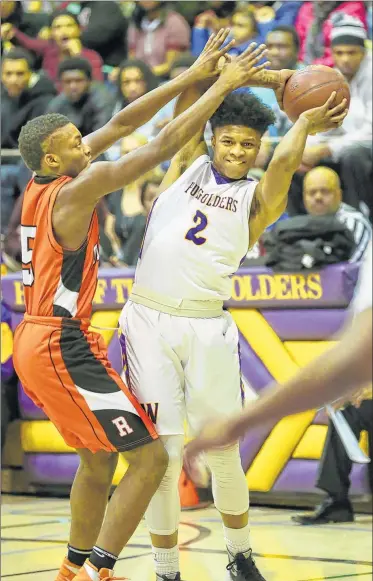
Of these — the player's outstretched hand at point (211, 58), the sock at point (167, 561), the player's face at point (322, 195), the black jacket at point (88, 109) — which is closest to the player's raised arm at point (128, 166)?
the player's outstretched hand at point (211, 58)

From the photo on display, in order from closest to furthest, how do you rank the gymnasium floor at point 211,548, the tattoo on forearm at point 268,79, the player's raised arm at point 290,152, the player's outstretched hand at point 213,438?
the player's outstretched hand at point 213,438
the player's raised arm at point 290,152
the tattoo on forearm at point 268,79
the gymnasium floor at point 211,548

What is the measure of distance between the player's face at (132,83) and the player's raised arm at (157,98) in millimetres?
4209

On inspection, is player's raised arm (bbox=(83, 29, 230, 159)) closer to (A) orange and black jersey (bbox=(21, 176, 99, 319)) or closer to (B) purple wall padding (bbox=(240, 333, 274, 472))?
(A) orange and black jersey (bbox=(21, 176, 99, 319))

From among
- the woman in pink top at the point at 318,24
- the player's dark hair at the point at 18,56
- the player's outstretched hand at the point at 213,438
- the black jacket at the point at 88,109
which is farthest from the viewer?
the player's dark hair at the point at 18,56

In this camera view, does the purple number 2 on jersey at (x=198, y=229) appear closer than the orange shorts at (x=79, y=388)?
No

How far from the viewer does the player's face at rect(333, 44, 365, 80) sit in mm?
8453

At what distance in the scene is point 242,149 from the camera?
496 cm

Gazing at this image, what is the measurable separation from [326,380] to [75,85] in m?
8.07

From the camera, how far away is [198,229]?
4902 mm

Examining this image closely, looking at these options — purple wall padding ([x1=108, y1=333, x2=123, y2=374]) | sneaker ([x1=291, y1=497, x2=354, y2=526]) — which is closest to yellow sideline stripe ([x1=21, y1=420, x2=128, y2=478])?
purple wall padding ([x1=108, y1=333, x2=123, y2=374])

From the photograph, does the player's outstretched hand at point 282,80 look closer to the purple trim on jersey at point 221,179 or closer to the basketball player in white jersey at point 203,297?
the basketball player in white jersey at point 203,297

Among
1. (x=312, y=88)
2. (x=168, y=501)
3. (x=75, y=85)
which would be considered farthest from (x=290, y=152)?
(x=75, y=85)

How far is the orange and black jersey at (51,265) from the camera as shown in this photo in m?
4.66

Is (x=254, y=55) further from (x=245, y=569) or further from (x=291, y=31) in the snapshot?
(x=291, y=31)
